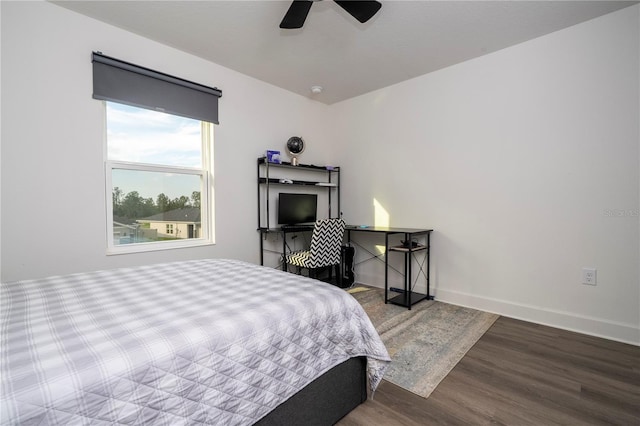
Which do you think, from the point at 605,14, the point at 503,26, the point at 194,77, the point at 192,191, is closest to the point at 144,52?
the point at 194,77

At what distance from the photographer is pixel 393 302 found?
3.07m

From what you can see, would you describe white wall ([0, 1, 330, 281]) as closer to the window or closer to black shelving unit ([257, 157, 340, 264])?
the window

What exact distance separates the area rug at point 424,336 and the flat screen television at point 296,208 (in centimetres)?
114

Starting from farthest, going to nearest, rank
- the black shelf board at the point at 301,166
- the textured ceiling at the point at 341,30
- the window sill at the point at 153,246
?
the black shelf board at the point at 301,166, the window sill at the point at 153,246, the textured ceiling at the point at 341,30

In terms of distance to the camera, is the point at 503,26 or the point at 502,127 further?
the point at 502,127

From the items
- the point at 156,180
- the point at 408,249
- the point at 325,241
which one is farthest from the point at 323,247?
the point at 156,180

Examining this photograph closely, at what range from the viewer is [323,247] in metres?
3.17

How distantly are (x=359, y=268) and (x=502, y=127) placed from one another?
2.23 metres

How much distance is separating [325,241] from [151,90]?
208 cm

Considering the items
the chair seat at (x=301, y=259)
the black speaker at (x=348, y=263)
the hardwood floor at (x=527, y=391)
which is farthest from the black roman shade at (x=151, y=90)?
the hardwood floor at (x=527, y=391)

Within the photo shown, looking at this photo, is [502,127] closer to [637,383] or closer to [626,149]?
[626,149]

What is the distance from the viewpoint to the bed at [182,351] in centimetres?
73

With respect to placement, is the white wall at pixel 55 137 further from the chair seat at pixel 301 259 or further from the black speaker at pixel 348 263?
the black speaker at pixel 348 263

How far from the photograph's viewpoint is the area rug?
182cm
